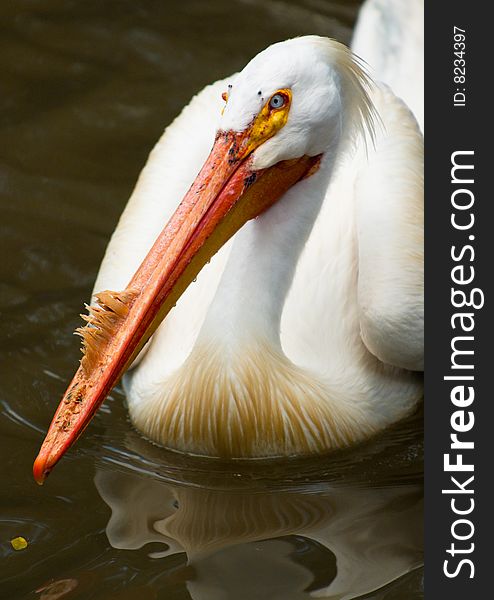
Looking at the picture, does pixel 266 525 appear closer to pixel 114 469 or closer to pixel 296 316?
pixel 114 469

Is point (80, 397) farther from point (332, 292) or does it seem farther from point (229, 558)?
point (332, 292)

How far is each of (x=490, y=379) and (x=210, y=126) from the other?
1.58 meters

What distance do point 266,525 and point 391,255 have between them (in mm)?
1026

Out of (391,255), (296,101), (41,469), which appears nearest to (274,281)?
(391,255)

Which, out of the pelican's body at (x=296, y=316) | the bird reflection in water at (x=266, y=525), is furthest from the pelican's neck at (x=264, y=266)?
the bird reflection in water at (x=266, y=525)

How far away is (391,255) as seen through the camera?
4.11 metres

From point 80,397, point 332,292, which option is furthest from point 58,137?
point 80,397

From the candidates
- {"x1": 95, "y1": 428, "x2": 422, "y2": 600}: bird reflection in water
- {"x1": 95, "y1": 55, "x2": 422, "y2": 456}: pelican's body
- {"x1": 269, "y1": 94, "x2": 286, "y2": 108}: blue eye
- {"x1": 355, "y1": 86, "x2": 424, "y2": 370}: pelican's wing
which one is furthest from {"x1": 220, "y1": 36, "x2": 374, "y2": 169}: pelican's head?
{"x1": 95, "y1": 428, "x2": 422, "y2": 600}: bird reflection in water

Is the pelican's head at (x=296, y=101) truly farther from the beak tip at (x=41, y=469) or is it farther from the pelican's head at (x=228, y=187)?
the beak tip at (x=41, y=469)

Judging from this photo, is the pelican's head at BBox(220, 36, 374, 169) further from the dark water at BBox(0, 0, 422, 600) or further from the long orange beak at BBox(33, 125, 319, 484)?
the dark water at BBox(0, 0, 422, 600)

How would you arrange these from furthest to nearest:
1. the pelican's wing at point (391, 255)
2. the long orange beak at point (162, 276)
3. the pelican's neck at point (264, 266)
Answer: the pelican's wing at point (391, 255) → the pelican's neck at point (264, 266) → the long orange beak at point (162, 276)

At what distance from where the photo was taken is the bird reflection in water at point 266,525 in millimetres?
3346

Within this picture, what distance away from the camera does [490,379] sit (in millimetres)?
3691

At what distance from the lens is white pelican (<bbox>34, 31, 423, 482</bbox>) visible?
359 cm
